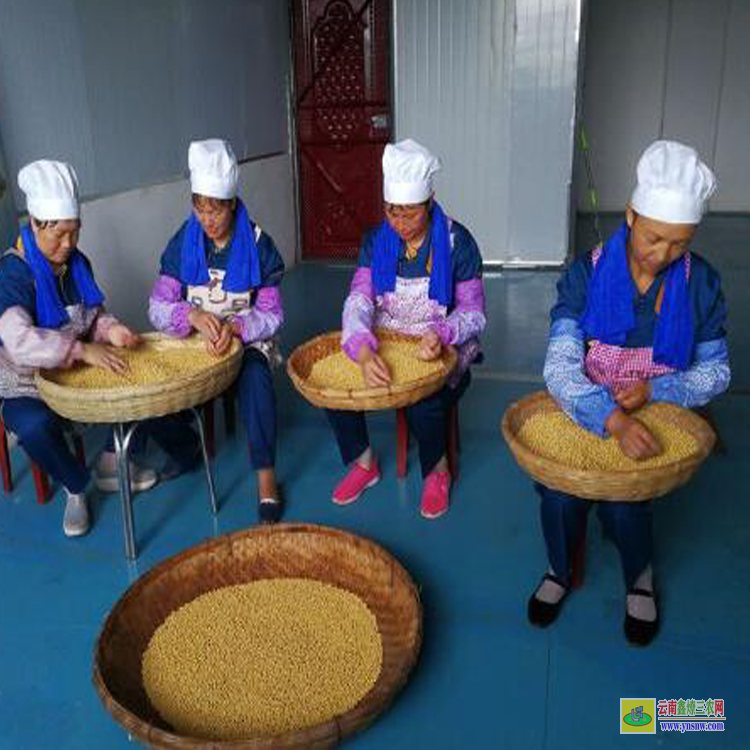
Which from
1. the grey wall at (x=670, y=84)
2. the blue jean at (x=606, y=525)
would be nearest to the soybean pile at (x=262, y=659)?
the blue jean at (x=606, y=525)

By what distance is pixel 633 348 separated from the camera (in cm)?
189

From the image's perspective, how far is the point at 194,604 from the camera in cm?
A: 191

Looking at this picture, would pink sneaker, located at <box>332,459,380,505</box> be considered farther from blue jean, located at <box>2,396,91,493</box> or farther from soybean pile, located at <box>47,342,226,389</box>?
blue jean, located at <box>2,396,91,493</box>

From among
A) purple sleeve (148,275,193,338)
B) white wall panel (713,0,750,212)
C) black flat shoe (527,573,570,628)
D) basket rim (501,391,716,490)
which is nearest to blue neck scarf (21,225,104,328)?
purple sleeve (148,275,193,338)

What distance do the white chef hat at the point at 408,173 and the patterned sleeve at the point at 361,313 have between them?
23 cm

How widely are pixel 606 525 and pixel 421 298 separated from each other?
3.17 ft

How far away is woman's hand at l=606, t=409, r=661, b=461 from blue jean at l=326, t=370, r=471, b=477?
0.79 meters

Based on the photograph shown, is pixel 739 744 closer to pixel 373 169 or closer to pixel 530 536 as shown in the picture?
pixel 530 536

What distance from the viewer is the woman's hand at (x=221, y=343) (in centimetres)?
225

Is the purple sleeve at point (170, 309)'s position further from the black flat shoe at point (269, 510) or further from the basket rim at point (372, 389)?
the black flat shoe at point (269, 510)

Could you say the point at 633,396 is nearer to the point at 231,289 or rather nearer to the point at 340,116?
the point at 231,289

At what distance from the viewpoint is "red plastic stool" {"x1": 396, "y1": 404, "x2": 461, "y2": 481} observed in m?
2.62

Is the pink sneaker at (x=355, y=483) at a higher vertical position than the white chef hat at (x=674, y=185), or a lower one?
lower

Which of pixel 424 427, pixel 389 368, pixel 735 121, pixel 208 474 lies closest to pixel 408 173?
pixel 389 368
